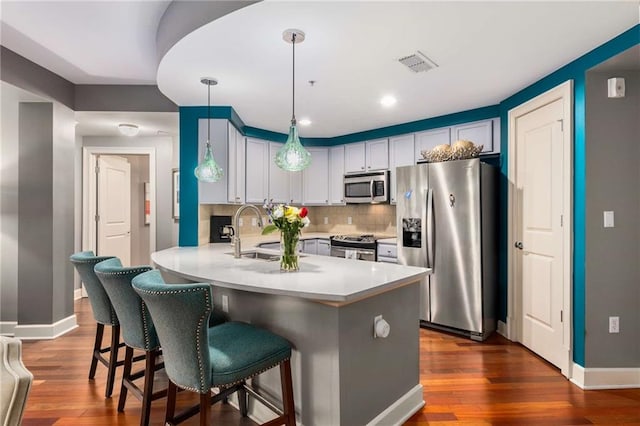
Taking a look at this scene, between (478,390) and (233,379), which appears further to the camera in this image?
(478,390)

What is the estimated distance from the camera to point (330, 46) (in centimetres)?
236

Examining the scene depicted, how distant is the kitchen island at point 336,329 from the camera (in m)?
1.72

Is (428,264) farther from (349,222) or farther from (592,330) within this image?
(349,222)

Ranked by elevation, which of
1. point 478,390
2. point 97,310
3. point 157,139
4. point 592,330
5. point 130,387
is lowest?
point 478,390

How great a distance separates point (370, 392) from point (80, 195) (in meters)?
4.95

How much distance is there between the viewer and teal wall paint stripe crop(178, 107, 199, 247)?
12.4ft

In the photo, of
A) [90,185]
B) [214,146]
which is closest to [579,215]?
[214,146]

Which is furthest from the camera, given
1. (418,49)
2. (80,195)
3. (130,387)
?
(80,195)

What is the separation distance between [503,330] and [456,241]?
3.41 ft

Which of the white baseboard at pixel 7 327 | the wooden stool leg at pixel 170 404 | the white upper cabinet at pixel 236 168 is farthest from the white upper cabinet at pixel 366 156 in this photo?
the white baseboard at pixel 7 327

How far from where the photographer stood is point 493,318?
3.60 meters

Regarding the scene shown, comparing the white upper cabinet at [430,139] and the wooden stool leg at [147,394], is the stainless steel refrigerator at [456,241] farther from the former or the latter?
the wooden stool leg at [147,394]

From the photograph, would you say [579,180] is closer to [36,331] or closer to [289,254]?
[289,254]

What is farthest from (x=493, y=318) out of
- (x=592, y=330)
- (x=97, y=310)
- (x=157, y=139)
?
(x=157, y=139)
